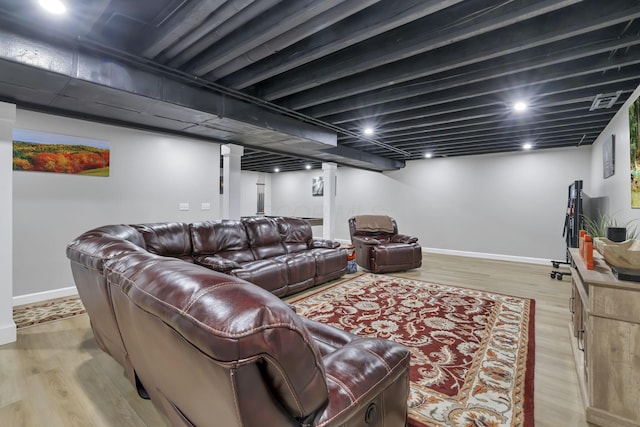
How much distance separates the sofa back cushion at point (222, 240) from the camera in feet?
12.1

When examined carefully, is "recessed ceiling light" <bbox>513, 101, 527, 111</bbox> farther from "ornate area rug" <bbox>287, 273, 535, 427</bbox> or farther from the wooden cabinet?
the wooden cabinet

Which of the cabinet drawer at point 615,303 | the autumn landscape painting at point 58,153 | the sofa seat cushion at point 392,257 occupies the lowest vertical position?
the sofa seat cushion at point 392,257

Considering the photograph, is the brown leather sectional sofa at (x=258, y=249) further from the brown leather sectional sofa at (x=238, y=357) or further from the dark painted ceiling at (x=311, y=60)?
the brown leather sectional sofa at (x=238, y=357)

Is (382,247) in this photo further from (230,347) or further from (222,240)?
(230,347)

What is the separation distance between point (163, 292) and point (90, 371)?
2048 mm

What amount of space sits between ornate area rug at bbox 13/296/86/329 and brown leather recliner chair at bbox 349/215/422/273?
13.1 feet

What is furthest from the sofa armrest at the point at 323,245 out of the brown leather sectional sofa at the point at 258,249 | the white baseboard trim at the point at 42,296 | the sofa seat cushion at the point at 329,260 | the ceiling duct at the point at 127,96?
the white baseboard trim at the point at 42,296

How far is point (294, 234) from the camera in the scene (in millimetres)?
4848

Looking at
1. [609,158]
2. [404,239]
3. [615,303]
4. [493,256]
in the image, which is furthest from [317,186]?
[615,303]

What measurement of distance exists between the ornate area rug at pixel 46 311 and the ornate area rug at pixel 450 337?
8.05 feet

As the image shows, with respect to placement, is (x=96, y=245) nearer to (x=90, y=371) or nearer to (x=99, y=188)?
(x=90, y=371)

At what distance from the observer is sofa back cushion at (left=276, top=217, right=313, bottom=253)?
471cm

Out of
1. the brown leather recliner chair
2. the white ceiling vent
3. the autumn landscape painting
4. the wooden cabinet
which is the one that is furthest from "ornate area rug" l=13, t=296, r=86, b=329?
the white ceiling vent

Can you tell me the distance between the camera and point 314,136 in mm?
4766
